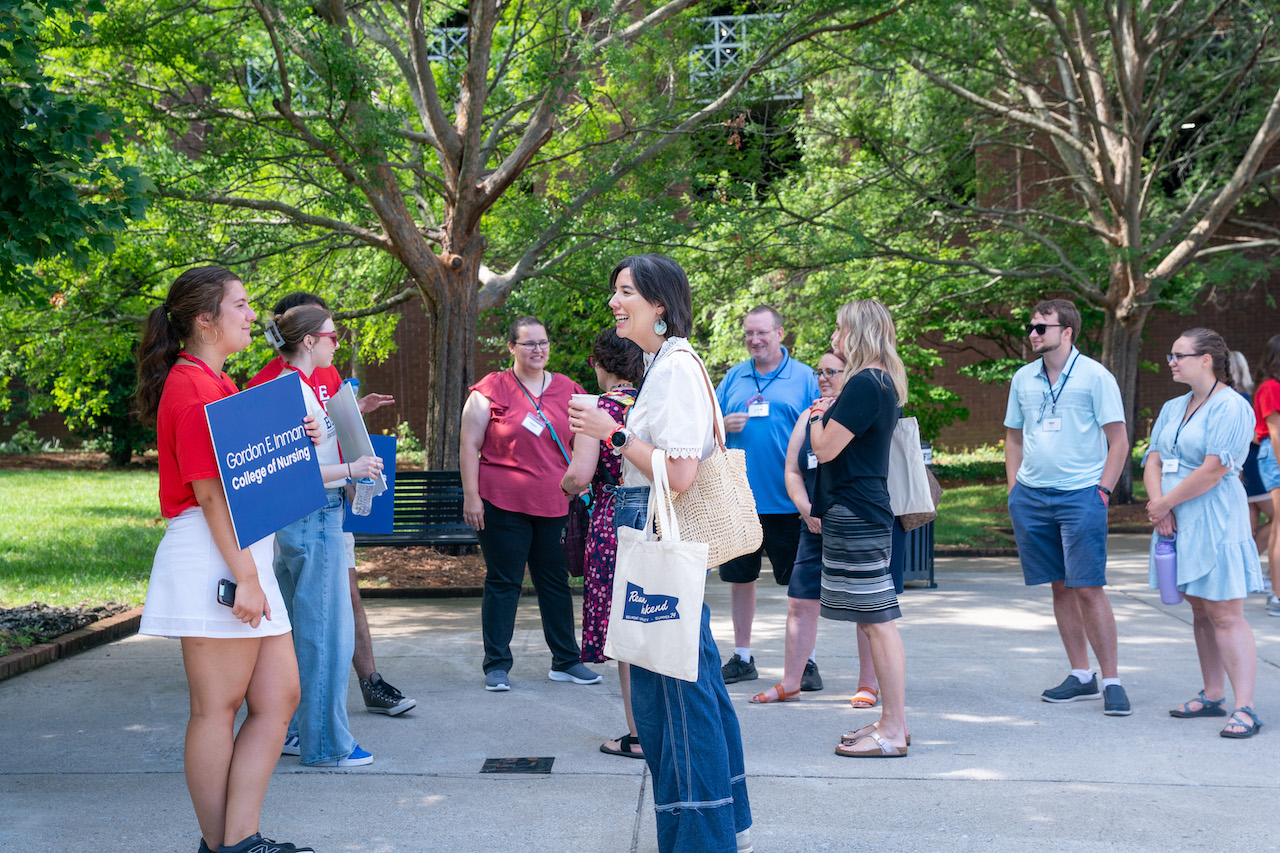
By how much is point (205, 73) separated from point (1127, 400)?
12.0m

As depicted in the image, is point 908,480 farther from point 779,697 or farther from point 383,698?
point 383,698

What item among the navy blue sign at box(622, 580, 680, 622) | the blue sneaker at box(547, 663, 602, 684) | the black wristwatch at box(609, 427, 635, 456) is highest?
the black wristwatch at box(609, 427, 635, 456)

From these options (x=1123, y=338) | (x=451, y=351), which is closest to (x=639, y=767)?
(x=451, y=351)

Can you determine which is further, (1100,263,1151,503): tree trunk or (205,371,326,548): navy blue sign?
(1100,263,1151,503): tree trunk

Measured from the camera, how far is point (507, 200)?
12227 mm

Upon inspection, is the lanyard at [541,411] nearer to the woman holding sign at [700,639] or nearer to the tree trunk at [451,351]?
the woman holding sign at [700,639]

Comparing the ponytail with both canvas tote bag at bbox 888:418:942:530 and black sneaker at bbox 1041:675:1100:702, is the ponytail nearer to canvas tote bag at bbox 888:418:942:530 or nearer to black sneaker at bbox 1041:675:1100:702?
canvas tote bag at bbox 888:418:942:530

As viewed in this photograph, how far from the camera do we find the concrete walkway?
3.70 metres

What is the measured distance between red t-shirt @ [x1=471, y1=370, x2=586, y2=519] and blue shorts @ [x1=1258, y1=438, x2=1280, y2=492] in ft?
17.4

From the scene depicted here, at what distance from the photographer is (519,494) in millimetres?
5809

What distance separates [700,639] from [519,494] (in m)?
2.73

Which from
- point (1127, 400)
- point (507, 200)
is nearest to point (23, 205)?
point (507, 200)

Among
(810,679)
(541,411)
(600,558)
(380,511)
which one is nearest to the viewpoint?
(600,558)

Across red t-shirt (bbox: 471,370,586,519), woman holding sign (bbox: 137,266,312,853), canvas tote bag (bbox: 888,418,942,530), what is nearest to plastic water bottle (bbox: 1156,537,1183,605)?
canvas tote bag (bbox: 888,418,942,530)
